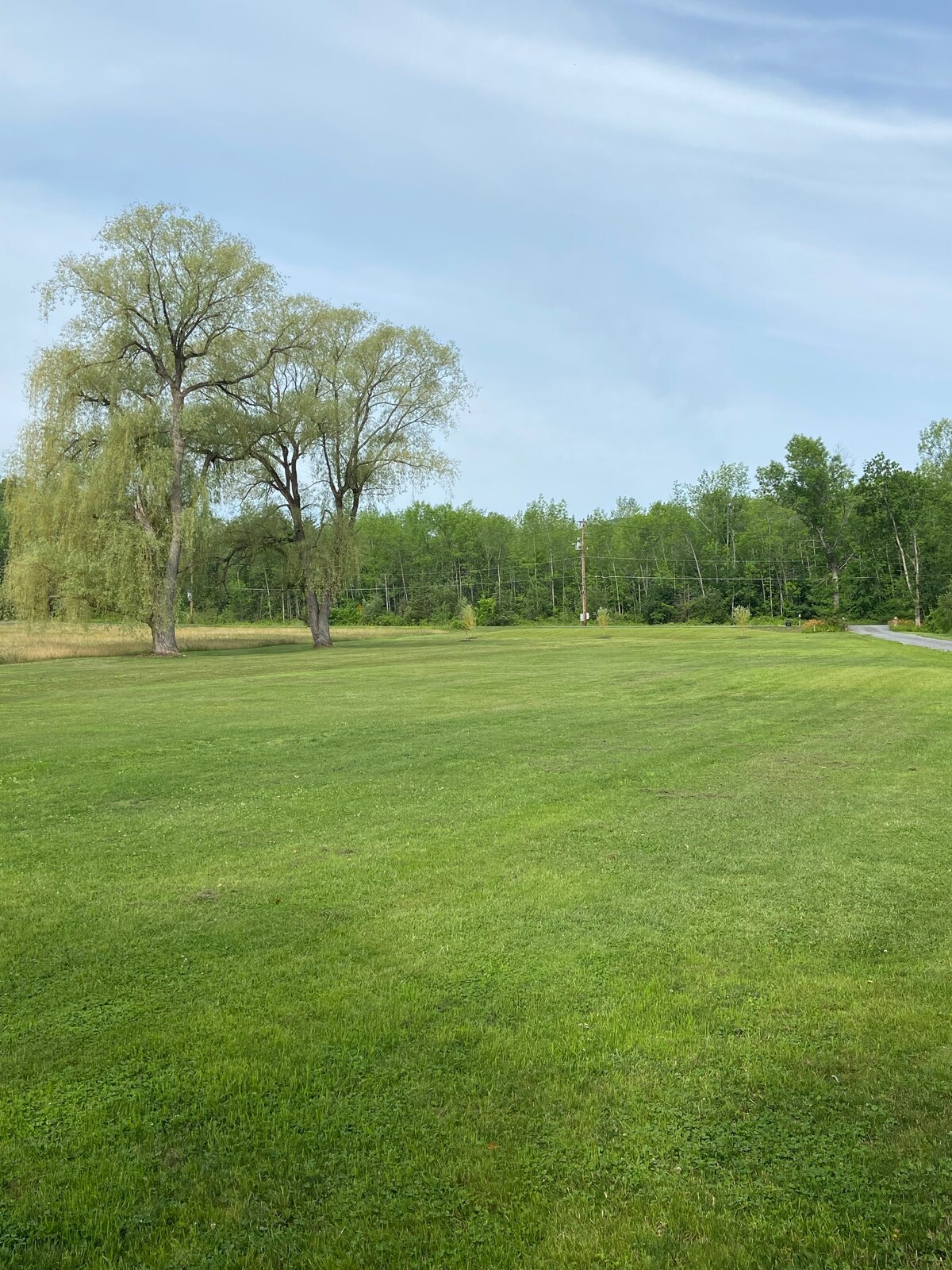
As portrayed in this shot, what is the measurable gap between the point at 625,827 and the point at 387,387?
39.3m

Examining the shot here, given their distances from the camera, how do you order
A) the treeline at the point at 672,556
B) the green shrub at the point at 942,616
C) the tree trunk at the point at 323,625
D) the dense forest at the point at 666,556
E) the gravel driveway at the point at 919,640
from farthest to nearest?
the treeline at the point at 672,556 < the dense forest at the point at 666,556 < the green shrub at the point at 942,616 < the tree trunk at the point at 323,625 < the gravel driveway at the point at 919,640

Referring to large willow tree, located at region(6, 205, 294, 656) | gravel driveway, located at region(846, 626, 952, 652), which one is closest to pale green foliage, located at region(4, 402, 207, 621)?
large willow tree, located at region(6, 205, 294, 656)

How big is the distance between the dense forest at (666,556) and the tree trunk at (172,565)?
17.4ft

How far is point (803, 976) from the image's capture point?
455 cm

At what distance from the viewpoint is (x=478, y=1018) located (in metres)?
4.12

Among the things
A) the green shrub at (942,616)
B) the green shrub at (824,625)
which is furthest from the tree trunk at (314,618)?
the green shrub at (942,616)

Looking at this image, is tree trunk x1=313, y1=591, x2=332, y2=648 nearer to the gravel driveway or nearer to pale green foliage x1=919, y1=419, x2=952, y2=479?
the gravel driveway

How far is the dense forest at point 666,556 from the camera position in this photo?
182 ft

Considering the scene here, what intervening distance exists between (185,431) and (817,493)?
58944 millimetres

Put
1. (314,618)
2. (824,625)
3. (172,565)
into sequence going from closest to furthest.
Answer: (172,565) < (314,618) < (824,625)

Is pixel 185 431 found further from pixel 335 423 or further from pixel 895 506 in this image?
pixel 895 506

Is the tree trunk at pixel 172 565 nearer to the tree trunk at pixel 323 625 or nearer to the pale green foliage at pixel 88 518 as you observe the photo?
the pale green foliage at pixel 88 518

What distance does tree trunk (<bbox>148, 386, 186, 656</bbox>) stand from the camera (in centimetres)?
3388

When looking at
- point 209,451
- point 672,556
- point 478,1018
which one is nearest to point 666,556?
point 672,556
